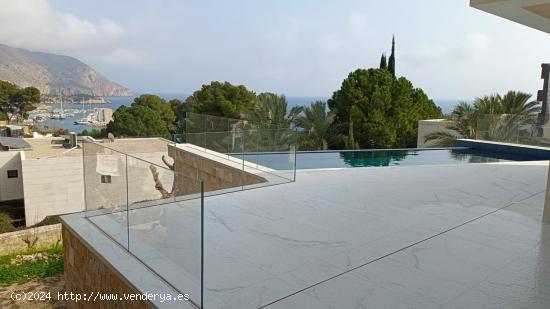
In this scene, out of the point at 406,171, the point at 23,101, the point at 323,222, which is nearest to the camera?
the point at 323,222

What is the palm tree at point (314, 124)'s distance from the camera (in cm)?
1827

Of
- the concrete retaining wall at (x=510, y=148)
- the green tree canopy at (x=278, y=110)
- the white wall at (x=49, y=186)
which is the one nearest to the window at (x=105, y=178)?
the concrete retaining wall at (x=510, y=148)

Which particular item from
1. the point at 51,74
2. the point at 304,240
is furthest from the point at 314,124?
the point at 51,74

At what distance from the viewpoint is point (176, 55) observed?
97125mm

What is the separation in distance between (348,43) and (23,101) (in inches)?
1455

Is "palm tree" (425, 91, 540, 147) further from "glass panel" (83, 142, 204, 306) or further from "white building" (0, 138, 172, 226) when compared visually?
"white building" (0, 138, 172, 226)

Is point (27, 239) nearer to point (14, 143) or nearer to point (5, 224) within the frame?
point (5, 224)

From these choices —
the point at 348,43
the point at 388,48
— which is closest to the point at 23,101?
the point at 348,43

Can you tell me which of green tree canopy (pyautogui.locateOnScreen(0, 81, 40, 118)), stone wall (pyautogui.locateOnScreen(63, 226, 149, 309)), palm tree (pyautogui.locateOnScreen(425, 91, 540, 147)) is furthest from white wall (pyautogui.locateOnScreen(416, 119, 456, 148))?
green tree canopy (pyautogui.locateOnScreen(0, 81, 40, 118))

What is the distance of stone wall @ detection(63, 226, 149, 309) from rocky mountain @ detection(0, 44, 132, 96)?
75.5m

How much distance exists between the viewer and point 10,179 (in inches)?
896

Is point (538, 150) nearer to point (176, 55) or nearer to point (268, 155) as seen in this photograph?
point (268, 155)

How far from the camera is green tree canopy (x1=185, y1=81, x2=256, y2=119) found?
78.7ft

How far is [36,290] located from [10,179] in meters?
18.7
